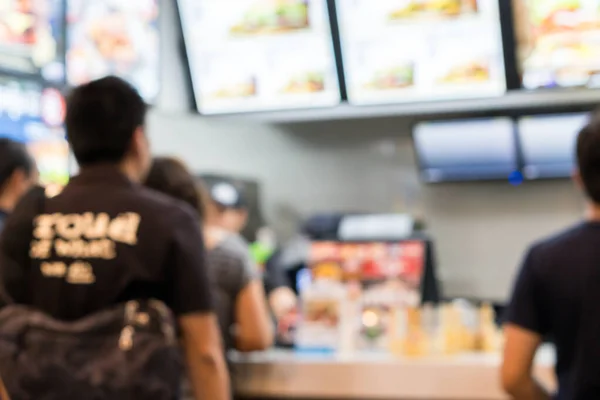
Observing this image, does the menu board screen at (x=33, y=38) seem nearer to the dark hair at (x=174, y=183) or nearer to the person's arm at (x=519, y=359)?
the dark hair at (x=174, y=183)

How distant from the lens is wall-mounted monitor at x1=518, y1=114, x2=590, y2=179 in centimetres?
367

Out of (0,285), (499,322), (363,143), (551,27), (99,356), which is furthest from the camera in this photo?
(363,143)

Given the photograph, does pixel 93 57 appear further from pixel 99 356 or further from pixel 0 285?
pixel 99 356

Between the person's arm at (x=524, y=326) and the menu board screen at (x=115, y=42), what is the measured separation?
2.04m

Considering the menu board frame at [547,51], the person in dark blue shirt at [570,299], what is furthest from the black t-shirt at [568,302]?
the menu board frame at [547,51]

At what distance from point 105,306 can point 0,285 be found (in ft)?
0.89

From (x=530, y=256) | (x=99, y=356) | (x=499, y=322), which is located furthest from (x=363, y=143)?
(x=99, y=356)

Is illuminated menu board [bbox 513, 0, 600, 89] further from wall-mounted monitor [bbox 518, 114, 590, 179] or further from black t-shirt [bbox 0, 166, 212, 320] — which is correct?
black t-shirt [bbox 0, 166, 212, 320]

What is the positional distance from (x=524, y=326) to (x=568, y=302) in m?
0.12

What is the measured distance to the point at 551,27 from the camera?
3193 mm

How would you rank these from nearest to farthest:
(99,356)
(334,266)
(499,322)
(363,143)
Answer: (99,356) < (334,266) < (499,322) < (363,143)

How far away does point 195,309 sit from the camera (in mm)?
1561

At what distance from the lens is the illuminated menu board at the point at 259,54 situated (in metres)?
3.60

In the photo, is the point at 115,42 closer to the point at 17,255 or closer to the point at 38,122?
the point at 38,122
